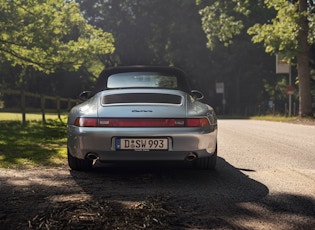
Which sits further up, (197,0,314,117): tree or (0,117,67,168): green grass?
(197,0,314,117): tree

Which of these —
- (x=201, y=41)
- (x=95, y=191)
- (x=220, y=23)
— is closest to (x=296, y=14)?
(x=220, y=23)

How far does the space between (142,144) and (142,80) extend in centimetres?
142

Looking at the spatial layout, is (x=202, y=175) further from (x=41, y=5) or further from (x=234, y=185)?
(x=41, y=5)

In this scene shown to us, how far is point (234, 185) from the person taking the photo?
461 centimetres

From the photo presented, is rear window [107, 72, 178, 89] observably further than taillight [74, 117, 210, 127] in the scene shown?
Yes

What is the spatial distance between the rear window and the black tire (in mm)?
1076

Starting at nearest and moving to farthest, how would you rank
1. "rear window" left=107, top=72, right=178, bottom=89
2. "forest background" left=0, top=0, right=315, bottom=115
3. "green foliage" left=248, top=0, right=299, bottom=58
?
"rear window" left=107, top=72, right=178, bottom=89 < "green foliage" left=248, top=0, right=299, bottom=58 < "forest background" left=0, top=0, right=315, bottom=115

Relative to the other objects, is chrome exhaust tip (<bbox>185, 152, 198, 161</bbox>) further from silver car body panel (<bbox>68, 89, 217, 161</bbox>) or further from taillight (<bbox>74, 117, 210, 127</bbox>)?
taillight (<bbox>74, 117, 210, 127</bbox>)

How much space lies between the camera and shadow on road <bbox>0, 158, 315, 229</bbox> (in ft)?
10.2

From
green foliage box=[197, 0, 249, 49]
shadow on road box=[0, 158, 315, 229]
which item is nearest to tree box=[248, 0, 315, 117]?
green foliage box=[197, 0, 249, 49]

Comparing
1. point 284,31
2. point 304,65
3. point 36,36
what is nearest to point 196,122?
point 36,36

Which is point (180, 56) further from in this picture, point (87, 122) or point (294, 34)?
point (87, 122)

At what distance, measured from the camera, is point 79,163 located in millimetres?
5238

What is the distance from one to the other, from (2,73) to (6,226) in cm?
4338
